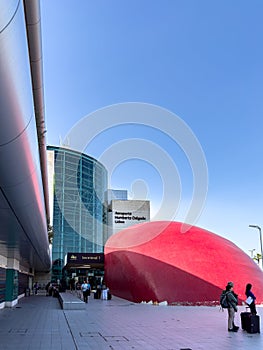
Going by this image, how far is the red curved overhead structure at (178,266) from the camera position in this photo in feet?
75.6

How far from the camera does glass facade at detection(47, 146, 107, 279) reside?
58.6 metres

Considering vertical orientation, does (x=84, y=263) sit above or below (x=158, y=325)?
above

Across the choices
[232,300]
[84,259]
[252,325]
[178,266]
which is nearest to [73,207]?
[84,259]

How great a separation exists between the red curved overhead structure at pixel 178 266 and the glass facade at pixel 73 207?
3045 cm

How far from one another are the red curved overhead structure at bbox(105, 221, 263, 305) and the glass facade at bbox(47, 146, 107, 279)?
30.4 m

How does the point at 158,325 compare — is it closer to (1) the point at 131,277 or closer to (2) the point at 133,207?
(1) the point at 131,277

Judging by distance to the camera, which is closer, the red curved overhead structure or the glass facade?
the red curved overhead structure

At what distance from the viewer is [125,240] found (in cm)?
2920

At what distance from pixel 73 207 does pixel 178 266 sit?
125 ft

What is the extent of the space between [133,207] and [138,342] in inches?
2818

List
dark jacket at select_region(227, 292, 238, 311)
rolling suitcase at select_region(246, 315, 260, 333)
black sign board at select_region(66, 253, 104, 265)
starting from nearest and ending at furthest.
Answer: rolling suitcase at select_region(246, 315, 260, 333)
dark jacket at select_region(227, 292, 238, 311)
black sign board at select_region(66, 253, 104, 265)

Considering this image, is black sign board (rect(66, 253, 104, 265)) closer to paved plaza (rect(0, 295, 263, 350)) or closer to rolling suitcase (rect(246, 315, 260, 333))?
paved plaza (rect(0, 295, 263, 350))

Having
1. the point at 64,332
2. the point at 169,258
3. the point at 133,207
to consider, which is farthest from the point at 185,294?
the point at 133,207

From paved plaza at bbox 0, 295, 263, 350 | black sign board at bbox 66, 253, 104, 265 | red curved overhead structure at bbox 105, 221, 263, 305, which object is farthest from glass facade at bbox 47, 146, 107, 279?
paved plaza at bbox 0, 295, 263, 350
